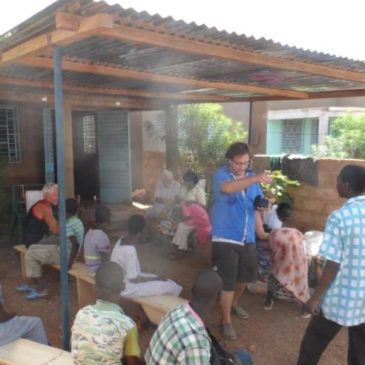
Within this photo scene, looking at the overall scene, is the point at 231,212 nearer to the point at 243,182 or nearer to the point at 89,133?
the point at 243,182

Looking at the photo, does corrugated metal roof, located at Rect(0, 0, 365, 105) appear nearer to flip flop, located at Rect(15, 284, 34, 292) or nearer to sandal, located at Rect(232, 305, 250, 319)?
sandal, located at Rect(232, 305, 250, 319)

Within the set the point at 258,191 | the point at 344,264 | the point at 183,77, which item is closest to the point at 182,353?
the point at 344,264

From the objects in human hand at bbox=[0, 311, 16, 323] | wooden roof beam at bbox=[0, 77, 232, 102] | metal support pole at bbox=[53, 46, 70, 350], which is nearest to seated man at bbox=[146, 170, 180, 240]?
wooden roof beam at bbox=[0, 77, 232, 102]

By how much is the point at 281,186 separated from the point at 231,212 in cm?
422

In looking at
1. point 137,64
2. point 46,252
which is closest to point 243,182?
point 137,64

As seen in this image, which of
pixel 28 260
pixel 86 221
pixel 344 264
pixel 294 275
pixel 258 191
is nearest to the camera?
pixel 344 264

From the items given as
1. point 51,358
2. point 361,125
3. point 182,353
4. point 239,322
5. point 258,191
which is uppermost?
point 361,125

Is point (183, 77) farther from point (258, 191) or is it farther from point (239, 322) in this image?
point (239, 322)

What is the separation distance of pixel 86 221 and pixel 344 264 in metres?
6.45

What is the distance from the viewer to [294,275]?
12.6 feet

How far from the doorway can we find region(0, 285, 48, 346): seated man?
326 inches

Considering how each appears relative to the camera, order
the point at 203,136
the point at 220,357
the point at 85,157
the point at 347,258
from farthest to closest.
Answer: the point at 85,157, the point at 203,136, the point at 347,258, the point at 220,357

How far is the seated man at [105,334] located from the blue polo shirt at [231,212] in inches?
55.0

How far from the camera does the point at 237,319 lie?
13.1ft
